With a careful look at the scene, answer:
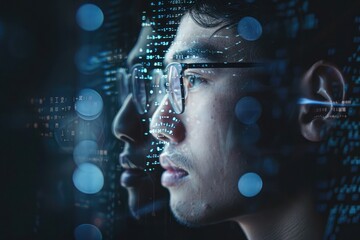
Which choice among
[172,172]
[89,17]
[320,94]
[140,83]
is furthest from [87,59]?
[320,94]

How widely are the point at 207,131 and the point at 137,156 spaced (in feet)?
0.90

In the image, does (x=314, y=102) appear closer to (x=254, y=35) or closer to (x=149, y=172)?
(x=254, y=35)

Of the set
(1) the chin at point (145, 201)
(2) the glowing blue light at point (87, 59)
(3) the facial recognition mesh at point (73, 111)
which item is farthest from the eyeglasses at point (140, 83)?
(1) the chin at point (145, 201)

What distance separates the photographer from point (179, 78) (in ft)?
3.87

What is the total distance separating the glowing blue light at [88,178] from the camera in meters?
1.42

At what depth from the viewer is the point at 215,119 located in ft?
3.82

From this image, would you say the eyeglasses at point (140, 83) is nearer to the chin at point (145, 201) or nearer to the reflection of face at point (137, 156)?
the reflection of face at point (137, 156)

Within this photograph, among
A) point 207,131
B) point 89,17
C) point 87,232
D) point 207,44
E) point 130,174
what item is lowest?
point 87,232

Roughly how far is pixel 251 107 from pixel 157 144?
1.03 feet

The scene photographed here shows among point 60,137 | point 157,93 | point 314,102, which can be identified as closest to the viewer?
point 314,102

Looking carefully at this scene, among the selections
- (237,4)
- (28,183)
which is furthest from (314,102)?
(28,183)

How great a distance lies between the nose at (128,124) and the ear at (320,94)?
0.50 meters

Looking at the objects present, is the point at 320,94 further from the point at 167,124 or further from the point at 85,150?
the point at 85,150

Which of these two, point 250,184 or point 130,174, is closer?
point 250,184
